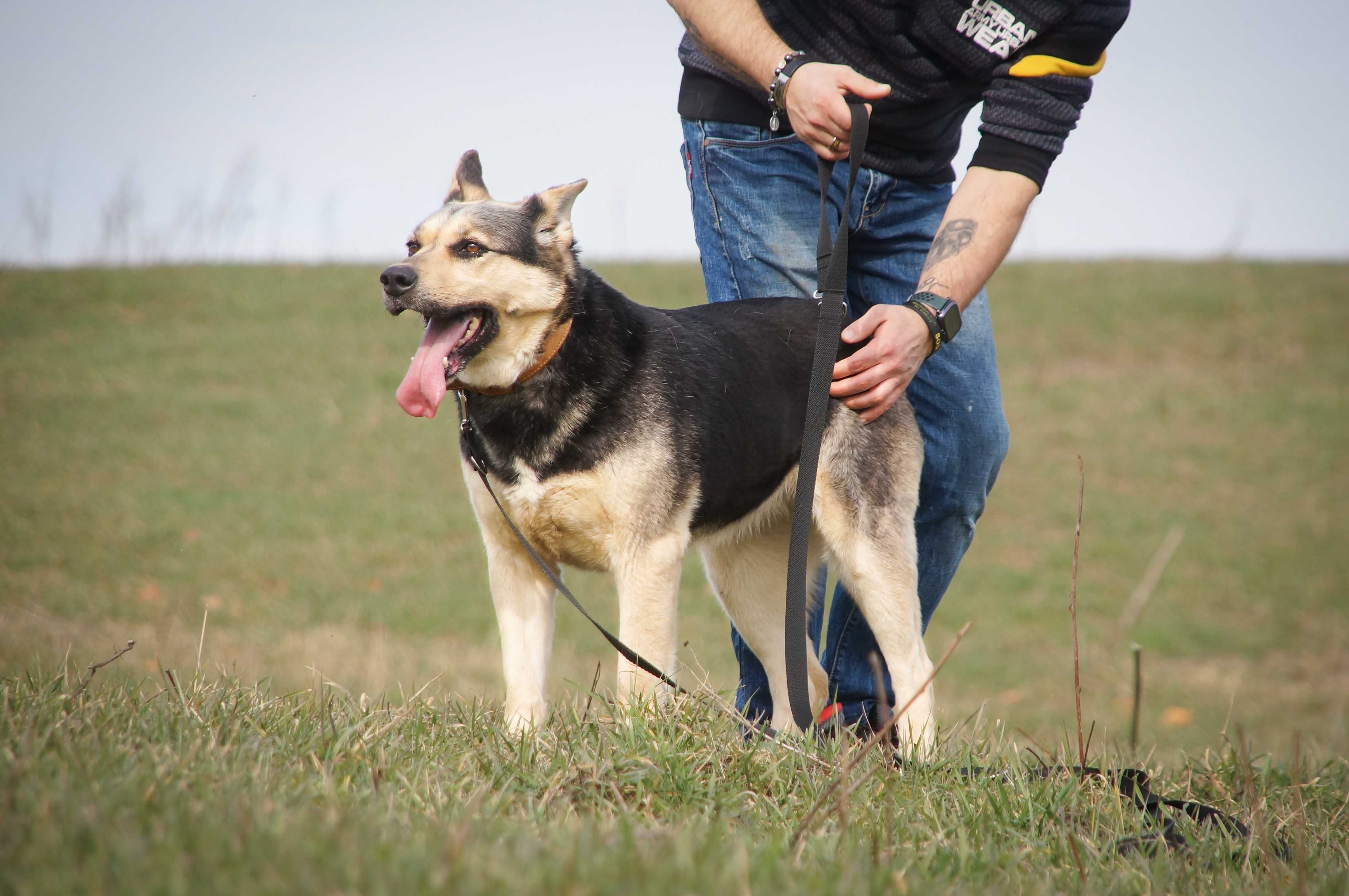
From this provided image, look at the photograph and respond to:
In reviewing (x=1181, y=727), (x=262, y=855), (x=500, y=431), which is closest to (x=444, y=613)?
(x=1181, y=727)

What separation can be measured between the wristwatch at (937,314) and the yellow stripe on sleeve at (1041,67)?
86 cm

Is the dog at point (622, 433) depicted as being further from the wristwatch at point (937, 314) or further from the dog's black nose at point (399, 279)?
the wristwatch at point (937, 314)

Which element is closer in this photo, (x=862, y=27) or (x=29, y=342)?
(x=862, y=27)

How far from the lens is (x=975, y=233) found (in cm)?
344

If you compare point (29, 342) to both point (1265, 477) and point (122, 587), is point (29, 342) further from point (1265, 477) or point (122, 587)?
point (1265, 477)

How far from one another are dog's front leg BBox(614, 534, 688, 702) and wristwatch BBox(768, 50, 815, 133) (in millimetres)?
1518

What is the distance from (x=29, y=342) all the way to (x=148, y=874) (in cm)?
2122

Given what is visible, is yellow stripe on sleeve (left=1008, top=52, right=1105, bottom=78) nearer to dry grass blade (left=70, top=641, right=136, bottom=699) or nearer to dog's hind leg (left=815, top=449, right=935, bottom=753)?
dog's hind leg (left=815, top=449, right=935, bottom=753)

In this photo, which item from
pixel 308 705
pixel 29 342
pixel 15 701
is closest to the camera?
pixel 15 701

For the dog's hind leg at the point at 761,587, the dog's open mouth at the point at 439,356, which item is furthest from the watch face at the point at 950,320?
the dog's open mouth at the point at 439,356

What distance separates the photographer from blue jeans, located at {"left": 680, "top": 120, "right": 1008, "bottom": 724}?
3.73 meters

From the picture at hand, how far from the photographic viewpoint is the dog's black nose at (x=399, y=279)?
3.14 meters

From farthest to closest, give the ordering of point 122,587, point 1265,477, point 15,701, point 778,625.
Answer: point 1265,477 < point 122,587 < point 778,625 < point 15,701

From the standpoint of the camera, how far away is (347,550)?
14.2 metres
